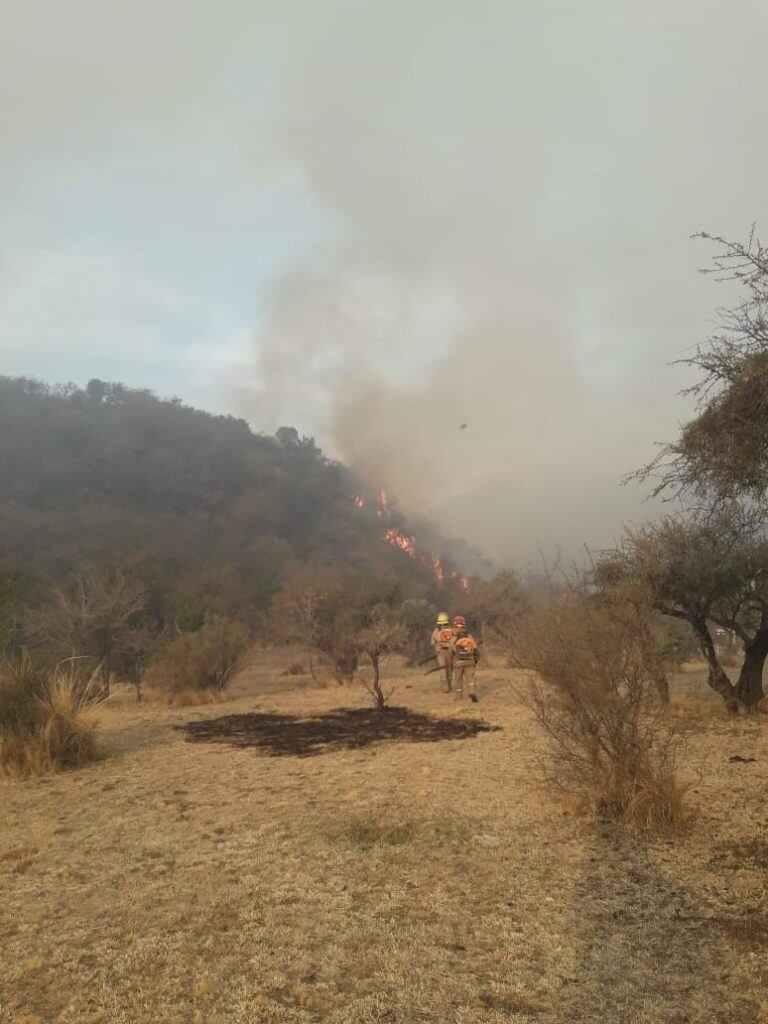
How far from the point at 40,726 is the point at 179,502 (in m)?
57.9

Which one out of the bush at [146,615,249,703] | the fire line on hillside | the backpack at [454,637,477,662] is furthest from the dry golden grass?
the fire line on hillside

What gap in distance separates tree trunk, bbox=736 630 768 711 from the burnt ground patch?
414cm

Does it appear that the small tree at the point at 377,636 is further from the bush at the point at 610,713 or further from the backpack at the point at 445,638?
the bush at the point at 610,713

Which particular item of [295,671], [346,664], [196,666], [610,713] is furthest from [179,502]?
[610,713]

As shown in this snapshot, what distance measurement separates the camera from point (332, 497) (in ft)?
259

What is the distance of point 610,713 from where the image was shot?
5.57 meters

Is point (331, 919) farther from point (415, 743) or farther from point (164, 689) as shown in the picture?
point (164, 689)

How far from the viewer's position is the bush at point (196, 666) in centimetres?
A: 1694

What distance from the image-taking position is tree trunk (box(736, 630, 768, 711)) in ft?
35.3

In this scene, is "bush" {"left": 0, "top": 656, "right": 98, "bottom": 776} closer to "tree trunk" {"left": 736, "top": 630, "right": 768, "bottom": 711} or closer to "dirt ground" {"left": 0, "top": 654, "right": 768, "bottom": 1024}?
"dirt ground" {"left": 0, "top": 654, "right": 768, "bottom": 1024}

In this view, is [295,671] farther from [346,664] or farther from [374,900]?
[374,900]

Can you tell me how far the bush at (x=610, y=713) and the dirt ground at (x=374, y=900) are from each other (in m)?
0.26

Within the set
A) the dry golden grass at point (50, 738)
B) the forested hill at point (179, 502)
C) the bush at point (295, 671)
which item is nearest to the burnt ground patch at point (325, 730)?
the dry golden grass at point (50, 738)

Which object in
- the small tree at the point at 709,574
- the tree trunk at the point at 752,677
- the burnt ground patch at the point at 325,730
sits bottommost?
the burnt ground patch at the point at 325,730
